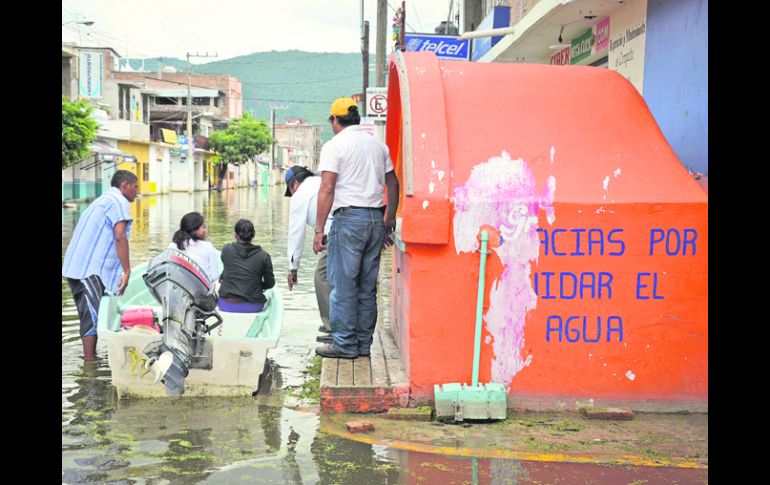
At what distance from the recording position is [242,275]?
717cm

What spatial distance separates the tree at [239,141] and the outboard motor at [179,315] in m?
64.7

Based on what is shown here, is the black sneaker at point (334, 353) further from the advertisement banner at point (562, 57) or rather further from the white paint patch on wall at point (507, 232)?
the advertisement banner at point (562, 57)

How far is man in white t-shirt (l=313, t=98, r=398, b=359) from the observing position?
5.80 m

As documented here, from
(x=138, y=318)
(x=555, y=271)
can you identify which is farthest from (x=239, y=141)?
(x=555, y=271)

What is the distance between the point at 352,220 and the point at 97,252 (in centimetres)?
250

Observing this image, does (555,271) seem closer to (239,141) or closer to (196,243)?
(196,243)

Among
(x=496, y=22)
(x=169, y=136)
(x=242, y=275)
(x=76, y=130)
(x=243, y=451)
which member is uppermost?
(x=169, y=136)

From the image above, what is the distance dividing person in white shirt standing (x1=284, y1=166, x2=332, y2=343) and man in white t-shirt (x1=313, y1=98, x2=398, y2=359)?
0.97 meters

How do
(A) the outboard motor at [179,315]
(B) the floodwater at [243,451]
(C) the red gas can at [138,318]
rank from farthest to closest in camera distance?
1. (C) the red gas can at [138,318]
2. (A) the outboard motor at [179,315]
3. (B) the floodwater at [243,451]

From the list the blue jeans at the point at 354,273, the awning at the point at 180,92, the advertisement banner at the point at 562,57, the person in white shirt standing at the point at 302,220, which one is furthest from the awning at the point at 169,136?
the blue jeans at the point at 354,273

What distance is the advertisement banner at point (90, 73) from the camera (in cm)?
4291
